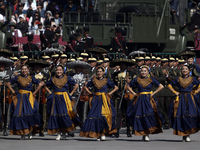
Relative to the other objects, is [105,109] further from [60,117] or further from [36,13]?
[36,13]

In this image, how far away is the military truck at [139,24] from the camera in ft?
97.2

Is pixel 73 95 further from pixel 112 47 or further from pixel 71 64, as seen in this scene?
pixel 112 47

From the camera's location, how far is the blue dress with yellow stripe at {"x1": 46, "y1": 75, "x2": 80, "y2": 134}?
1834 centimetres

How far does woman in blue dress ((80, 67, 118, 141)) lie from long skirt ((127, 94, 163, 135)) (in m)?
0.56

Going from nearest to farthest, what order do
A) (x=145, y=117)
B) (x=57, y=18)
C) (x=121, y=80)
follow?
(x=145, y=117)
(x=121, y=80)
(x=57, y=18)

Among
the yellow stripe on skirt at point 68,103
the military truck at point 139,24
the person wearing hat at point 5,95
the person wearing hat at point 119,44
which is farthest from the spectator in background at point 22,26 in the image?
the yellow stripe on skirt at point 68,103

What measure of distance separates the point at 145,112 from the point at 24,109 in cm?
280

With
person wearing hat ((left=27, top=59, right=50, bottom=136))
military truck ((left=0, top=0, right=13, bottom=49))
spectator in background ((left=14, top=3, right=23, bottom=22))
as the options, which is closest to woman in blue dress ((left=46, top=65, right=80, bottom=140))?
person wearing hat ((left=27, top=59, right=50, bottom=136))

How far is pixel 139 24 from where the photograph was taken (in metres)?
29.8

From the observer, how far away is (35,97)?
19.3 m

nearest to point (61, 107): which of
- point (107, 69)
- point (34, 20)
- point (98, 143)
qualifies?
point (98, 143)

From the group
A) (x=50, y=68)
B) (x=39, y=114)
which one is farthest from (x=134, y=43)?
(x=39, y=114)

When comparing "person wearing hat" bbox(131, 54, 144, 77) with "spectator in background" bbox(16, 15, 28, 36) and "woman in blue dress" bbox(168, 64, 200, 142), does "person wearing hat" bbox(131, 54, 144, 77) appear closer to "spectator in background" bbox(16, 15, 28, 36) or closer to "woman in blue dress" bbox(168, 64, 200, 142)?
"woman in blue dress" bbox(168, 64, 200, 142)

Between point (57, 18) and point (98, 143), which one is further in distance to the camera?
point (57, 18)
